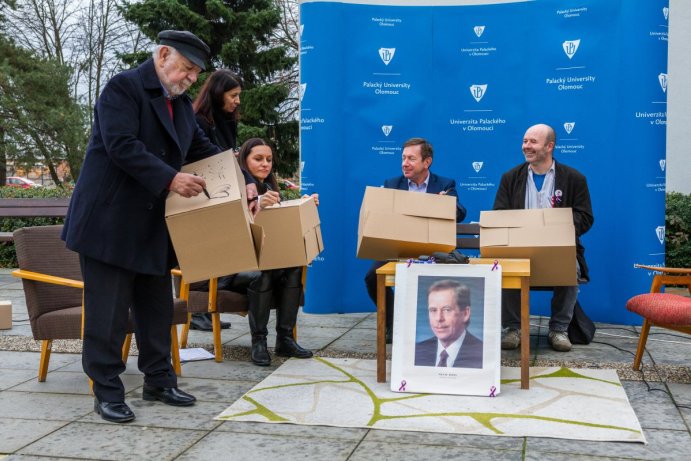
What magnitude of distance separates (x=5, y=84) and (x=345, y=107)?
14837 millimetres

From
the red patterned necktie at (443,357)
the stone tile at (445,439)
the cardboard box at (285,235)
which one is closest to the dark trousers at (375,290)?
the cardboard box at (285,235)

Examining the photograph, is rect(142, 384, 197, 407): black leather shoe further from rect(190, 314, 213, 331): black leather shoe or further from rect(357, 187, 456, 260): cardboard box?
rect(190, 314, 213, 331): black leather shoe

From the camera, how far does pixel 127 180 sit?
3645 mm

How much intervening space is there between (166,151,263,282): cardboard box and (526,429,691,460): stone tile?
5.05 feet

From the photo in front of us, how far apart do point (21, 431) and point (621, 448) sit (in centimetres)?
262

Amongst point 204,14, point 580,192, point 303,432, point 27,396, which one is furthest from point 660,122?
point 204,14

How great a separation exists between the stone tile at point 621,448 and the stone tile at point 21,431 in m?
2.12

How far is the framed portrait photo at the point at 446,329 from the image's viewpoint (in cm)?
416

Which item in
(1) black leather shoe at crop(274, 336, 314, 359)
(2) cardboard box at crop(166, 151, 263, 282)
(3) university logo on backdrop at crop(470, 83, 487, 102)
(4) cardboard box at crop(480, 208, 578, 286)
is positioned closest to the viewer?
(2) cardboard box at crop(166, 151, 263, 282)

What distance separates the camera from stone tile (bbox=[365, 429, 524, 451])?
335 centimetres

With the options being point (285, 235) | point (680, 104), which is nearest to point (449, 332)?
point (285, 235)

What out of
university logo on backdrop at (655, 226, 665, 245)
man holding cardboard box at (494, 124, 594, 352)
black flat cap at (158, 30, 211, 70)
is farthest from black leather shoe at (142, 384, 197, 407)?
university logo on backdrop at (655, 226, 665, 245)

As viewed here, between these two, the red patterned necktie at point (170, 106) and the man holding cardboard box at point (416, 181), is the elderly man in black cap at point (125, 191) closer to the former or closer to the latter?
the red patterned necktie at point (170, 106)

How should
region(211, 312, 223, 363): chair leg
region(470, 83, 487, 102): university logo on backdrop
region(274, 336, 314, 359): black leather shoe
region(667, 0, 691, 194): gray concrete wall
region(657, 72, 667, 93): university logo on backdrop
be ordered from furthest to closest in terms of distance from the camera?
1. region(667, 0, 691, 194): gray concrete wall
2. region(470, 83, 487, 102): university logo on backdrop
3. region(657, 72, 667, 93): university logo on backdrop
4. region(274, 336, 314, 359): black leather shoe
5. region(211, 312, 223, 363): chair leg
